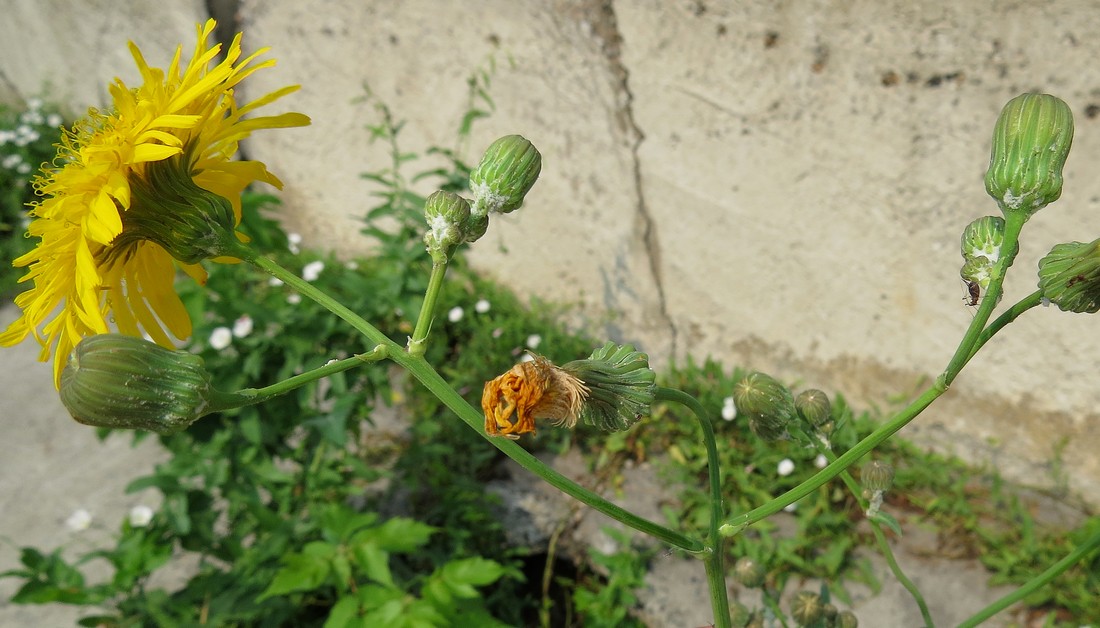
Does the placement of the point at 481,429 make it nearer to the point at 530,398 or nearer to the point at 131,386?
the point at 530,398

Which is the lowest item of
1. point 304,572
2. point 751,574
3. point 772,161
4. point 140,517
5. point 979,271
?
point 140,517

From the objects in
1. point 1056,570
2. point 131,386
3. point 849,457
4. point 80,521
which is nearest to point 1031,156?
point 849,457

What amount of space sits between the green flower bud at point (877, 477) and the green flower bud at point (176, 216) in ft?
3.13

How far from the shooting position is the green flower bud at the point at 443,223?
987mm

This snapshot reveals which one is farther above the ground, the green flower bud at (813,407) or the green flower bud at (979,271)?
the green flower bud at (979,271)

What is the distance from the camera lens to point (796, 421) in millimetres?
1198

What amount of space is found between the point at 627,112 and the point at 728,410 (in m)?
1.07

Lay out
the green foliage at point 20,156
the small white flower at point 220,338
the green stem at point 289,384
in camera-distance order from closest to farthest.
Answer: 1. the green stem at point 289,384
2. the small white flower at point 220,338
3. the green foliage at point 20,156

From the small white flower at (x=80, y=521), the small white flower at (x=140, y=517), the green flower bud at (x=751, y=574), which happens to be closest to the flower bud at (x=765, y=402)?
the green flower bud at (x=751, y=574)

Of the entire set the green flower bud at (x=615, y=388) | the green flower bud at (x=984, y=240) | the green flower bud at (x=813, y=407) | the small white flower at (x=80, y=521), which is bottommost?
the small white flower at (x=80, y=521)

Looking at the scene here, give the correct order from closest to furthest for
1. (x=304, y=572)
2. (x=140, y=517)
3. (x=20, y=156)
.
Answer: (x=304, y=572)
(x=140, y=517)
(x=20, y=156)

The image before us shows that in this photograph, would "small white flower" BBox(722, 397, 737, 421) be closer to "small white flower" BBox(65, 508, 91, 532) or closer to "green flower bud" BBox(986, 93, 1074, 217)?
"green flower bud" BBox(986, 93, 1074, 217)

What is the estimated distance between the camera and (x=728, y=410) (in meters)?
2.89

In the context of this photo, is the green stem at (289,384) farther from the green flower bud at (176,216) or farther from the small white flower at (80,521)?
the small white flower at (80,521)
